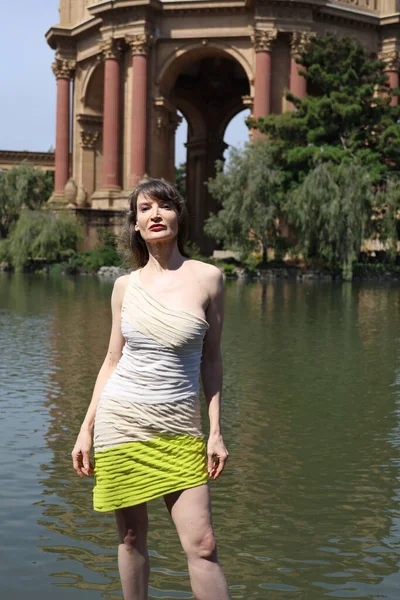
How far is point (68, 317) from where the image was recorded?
17406 millimetres

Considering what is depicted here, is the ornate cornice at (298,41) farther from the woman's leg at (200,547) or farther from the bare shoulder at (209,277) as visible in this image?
the woman's leg at (200,547)

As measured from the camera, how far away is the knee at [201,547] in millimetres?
3006

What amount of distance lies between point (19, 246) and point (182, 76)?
27.5 metres

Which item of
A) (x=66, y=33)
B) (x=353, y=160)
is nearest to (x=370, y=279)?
(x=353, y=160)

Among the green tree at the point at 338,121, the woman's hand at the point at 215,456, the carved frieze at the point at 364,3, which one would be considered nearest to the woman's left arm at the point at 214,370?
the woman's hand at the point at 215,456

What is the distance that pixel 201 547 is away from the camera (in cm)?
301

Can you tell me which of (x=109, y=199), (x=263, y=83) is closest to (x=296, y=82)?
(x=263, y=83)

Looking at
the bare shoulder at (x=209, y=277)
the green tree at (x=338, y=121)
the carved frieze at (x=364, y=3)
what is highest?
the carved frieze at (x=364, y=3)

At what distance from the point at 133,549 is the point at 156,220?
1174mm

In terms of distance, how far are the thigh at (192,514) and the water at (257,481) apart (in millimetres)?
902

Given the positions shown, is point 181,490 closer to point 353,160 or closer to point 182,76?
point 353,160

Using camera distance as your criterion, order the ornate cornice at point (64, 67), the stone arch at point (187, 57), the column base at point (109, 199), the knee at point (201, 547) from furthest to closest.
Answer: the ornate cornice at point (64, 67) → the stone arch at point (187, 57) → the column base at point (109, 199) → the knee at point (201, 547)

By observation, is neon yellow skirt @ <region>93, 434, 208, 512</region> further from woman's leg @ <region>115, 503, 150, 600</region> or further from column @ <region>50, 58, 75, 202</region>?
column @ <region>50, 58, 75, 202</region>

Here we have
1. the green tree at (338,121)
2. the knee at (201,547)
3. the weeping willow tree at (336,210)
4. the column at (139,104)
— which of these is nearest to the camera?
the knee at (201,547)
